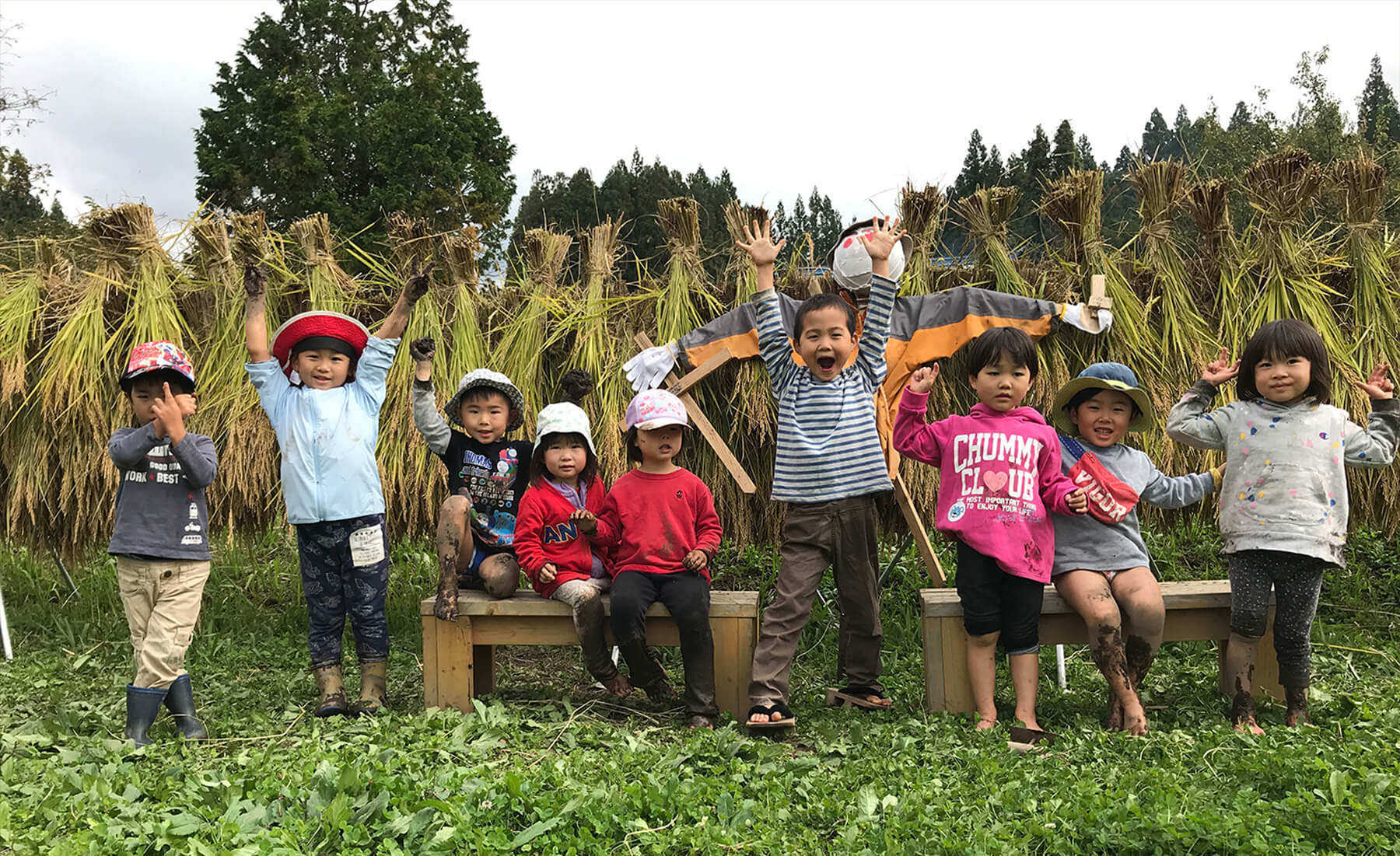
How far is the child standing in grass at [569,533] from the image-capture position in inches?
145

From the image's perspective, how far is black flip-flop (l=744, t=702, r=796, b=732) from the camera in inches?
136

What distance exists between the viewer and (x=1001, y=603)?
3.54m

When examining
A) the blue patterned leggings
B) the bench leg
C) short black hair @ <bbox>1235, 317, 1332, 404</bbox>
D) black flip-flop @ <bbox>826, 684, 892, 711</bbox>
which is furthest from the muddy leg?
short black hair @ <bbox>1235, 317, 1332, 404</bbox>

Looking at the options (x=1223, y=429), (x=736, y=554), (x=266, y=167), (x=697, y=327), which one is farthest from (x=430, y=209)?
(x=1223, y=429)

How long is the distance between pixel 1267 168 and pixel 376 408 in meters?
4.06

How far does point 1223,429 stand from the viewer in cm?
370

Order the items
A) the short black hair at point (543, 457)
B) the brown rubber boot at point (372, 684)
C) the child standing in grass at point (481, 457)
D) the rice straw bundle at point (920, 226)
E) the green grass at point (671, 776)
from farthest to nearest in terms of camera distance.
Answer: the rice straw bundle at point (920, 226)
the child standing in grass at point (481, 457)
the short black hair at point (543, 457)
the brown rubber boot at point (372, 684)
the green grass at point (671, 776)

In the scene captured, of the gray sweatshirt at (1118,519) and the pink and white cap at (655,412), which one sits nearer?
the gray sweatshirt at (1118,519)

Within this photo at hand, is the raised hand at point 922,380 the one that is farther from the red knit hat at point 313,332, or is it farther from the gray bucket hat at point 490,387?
the red knit hat at point 313,332

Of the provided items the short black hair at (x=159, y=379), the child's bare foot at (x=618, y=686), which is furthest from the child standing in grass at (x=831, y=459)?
the short black hair at (x=159, y=379)

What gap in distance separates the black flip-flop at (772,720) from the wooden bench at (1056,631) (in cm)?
56

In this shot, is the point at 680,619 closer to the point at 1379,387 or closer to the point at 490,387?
the point at 490,387

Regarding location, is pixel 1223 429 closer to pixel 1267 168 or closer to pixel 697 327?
pixel 1267 168

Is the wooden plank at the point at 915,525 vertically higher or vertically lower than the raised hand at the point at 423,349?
lower
